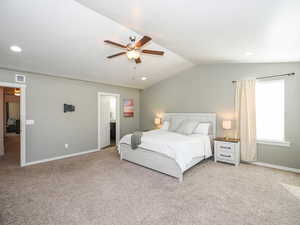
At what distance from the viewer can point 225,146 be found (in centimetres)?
389

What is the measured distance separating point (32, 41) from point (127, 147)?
309 centimetres

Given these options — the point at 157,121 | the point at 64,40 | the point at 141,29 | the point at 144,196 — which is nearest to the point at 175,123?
the point at 157,121

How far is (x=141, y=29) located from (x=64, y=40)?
153cm

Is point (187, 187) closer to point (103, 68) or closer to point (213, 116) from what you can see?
point (213, 116)

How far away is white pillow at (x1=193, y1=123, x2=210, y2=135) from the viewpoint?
439cm

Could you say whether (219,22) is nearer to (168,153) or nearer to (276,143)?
(168,153)

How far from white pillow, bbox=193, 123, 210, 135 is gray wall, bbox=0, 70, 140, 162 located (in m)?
3.44

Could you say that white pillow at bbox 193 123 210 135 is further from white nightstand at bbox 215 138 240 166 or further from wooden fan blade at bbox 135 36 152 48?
wooden fan blade at bbox 135 36 152 48

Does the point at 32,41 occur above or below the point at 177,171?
above

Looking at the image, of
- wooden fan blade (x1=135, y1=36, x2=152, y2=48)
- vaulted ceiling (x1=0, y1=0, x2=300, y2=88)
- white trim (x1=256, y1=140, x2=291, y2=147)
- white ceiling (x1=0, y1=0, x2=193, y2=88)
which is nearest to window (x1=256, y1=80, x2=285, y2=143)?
white trim (x1=256, y1=140, x2=291, y2=147)

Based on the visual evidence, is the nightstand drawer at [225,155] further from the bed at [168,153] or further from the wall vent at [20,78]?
the wall vent at [20,78]

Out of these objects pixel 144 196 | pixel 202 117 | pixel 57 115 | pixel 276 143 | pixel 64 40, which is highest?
pixel 64 40

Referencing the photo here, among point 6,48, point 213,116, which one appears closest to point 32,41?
point 6,48

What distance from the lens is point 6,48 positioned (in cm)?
286
